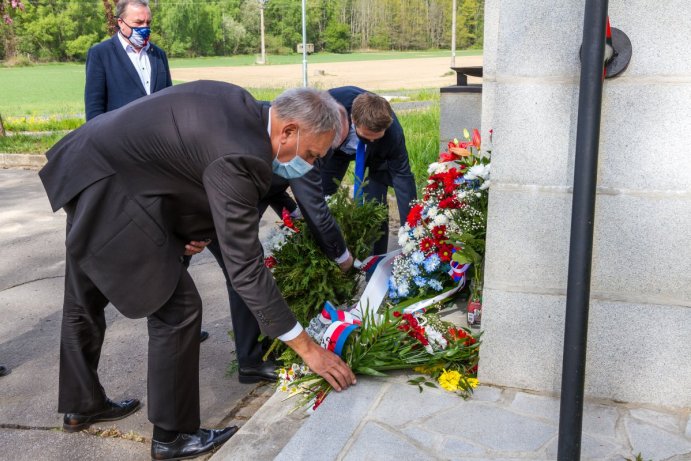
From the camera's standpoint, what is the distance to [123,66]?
474 cm

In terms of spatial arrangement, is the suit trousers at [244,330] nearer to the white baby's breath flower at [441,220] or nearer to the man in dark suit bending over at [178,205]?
the man in dark suit bending over at [178,205]

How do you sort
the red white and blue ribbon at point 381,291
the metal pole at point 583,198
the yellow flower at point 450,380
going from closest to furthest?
1. the metal pole at point 583,198
2. the yellow flower at point 450,380
3. the red white and blue ribbon at point 381,291

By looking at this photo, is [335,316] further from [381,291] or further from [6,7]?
[6,7]

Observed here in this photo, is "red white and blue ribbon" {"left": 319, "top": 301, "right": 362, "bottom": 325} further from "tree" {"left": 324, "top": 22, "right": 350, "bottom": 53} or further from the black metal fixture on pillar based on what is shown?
"tree" {"left": 324, "top": 22, "right": 350, "bottom": 53}

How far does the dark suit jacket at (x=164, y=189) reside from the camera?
8.11 ft

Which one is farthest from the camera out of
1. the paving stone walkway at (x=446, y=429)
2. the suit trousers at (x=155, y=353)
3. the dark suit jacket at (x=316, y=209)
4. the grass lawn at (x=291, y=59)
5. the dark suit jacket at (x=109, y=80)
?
the grass lawn at (x=291, y=59)

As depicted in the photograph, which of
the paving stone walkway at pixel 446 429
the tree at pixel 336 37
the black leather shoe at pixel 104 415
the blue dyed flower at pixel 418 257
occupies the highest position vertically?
the tree at pixel 336 37

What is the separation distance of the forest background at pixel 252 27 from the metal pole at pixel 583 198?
71680 millimetres

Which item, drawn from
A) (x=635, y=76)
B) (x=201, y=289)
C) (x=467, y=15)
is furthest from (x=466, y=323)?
(x=467, y=15)

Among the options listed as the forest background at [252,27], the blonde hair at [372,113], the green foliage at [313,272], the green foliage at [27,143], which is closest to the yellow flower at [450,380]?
the green foliage at [313,272]

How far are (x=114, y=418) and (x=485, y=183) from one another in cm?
219

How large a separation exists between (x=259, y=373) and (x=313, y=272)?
2.11 ft

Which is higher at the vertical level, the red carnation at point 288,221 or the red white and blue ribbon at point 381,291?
the red carnation at point 288,221

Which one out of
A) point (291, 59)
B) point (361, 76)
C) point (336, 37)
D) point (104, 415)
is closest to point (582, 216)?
point (104, 415)
